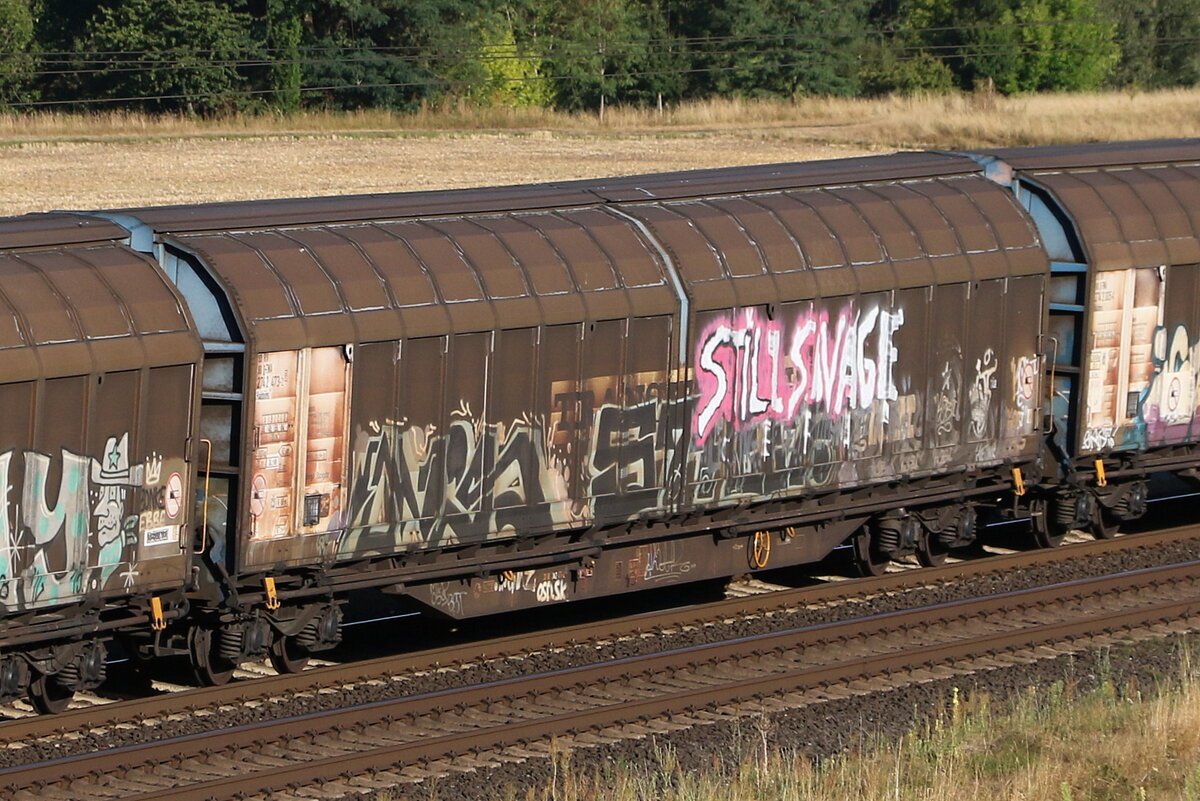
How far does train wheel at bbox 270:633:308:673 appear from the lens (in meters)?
14.8

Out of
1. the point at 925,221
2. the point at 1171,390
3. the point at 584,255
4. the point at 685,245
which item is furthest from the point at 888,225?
the point at 1171,390

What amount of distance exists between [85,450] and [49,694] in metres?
2.07

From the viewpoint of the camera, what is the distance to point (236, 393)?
44.9 ft

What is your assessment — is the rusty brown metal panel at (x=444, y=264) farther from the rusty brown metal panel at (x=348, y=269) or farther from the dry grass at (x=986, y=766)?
the dry grass at (x=986, y=766)

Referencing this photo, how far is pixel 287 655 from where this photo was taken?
597 inches

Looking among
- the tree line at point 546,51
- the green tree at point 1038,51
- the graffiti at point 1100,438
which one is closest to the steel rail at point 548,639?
the graffiti at point 1100,438

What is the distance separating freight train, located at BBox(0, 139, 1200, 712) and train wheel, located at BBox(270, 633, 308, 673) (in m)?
0.05

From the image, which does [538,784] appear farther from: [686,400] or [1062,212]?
[1062,212]

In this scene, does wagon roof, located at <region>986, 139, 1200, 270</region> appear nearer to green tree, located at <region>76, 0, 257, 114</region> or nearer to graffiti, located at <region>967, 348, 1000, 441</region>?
graffiti, located at <region>967, 348, 1000, 441</region>

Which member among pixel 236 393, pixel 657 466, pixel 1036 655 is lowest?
pixel 1036 655

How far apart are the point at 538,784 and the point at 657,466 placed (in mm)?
4150

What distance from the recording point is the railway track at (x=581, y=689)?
12625 mm

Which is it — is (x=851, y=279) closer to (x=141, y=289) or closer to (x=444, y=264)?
(x=444, y=264)

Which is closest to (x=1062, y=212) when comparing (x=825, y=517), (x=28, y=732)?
(x=825, y=517)
